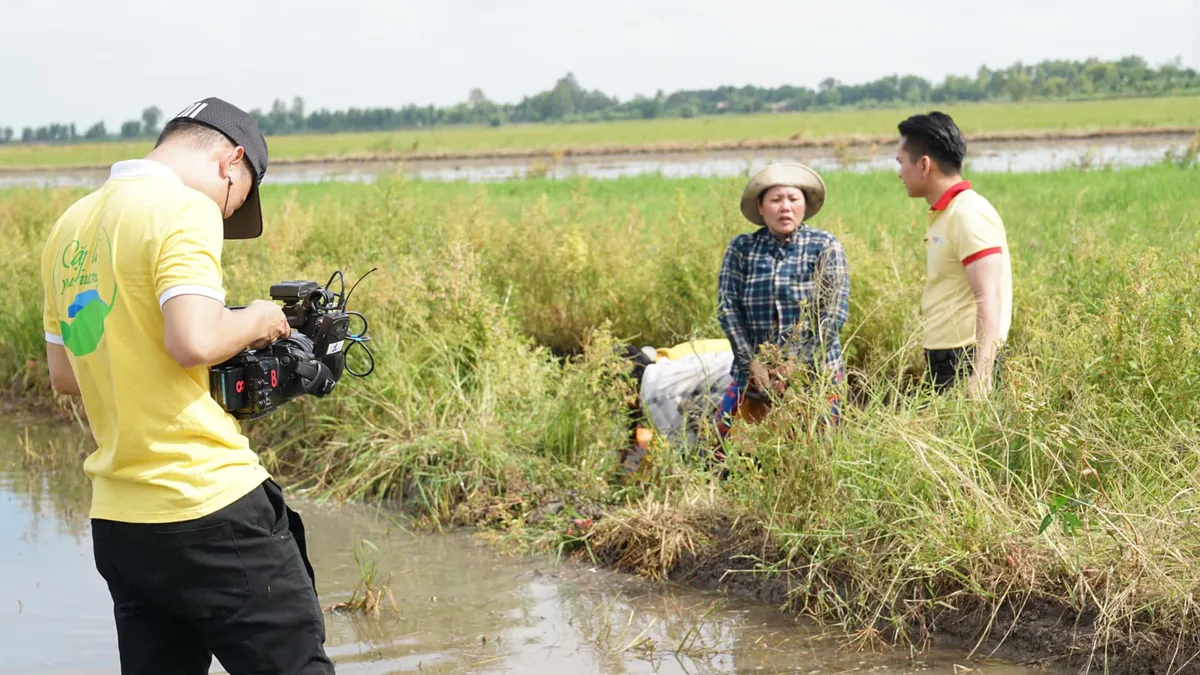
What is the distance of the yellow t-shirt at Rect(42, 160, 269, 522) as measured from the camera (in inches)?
95.1

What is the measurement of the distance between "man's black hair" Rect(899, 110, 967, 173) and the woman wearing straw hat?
52 cm

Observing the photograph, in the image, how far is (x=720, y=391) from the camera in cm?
591

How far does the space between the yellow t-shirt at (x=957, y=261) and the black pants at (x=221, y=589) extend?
10.4 feet

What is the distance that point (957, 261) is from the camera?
4949 millimetres

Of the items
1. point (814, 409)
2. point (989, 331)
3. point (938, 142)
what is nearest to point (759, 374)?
point (814, 409)

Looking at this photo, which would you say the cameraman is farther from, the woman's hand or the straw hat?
the straw hat

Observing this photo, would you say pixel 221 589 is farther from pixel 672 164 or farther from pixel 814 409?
pixel 672 164

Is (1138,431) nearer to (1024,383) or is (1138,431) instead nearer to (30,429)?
(1024,383)

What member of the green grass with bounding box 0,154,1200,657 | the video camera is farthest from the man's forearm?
the video camera

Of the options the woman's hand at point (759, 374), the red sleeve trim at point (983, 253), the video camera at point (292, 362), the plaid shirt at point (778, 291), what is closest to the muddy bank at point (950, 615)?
the woman's hand at point (759, 374)

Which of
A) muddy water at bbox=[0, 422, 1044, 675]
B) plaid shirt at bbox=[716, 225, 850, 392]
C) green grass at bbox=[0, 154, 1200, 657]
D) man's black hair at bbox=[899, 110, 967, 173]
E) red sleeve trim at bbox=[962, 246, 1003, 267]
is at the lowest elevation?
muddy water at bbox=[0, 422, 1044, 675]

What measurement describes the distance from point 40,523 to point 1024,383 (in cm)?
481

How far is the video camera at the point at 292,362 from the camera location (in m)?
2.62

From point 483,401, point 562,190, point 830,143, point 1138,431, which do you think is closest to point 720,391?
point 483,401
